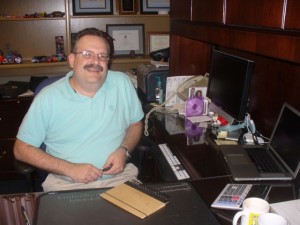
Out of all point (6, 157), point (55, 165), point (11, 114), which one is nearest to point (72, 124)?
point (55, 165)

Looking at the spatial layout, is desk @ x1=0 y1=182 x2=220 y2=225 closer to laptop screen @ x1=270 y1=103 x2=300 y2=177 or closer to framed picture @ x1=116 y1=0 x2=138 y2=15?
laptop screen @ x1=270 y1=103 x2=300 y2=177

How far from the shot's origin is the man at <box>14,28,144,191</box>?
173 centimetres

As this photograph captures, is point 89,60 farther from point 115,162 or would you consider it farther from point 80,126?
point 115,162

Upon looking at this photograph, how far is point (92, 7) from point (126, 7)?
303 mm

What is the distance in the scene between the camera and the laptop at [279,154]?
4.61 ft

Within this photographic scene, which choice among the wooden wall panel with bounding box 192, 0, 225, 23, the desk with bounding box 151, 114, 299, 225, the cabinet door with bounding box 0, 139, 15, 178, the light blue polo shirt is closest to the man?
the light blue polo shirt

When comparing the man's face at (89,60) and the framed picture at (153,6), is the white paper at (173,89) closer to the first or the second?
the man's face at (89,60)

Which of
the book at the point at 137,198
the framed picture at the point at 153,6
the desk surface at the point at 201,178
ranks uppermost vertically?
the framed picture at the point at 153,6

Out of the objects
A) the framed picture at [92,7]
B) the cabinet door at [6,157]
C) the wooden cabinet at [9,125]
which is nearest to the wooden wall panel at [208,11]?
the framed picture at [92,7]

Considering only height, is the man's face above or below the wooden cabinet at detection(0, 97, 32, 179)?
above

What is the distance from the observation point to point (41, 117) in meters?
1.74

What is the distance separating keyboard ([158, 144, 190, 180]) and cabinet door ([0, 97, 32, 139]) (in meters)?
1.43

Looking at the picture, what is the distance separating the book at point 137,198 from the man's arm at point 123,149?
16.6 inches

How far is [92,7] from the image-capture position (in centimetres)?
310
